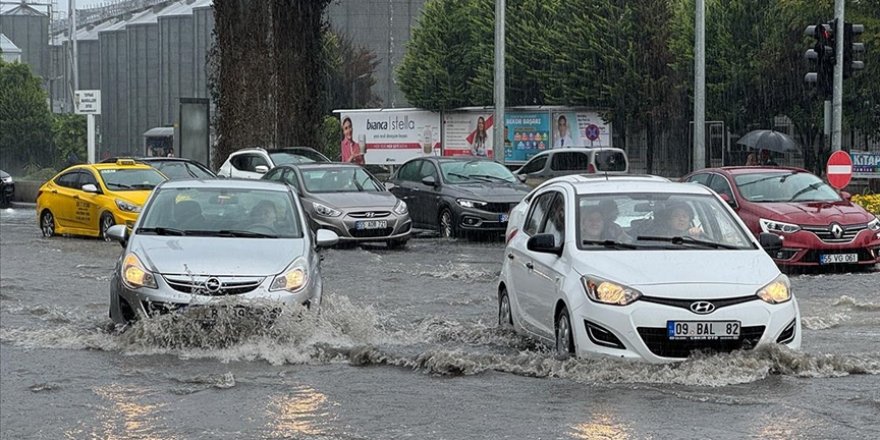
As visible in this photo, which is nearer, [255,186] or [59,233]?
[255,186]

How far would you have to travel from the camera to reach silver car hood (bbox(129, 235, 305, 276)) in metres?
11.0

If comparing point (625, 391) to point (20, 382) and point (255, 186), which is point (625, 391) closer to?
point (20, 382)

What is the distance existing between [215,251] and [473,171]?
15663 mm

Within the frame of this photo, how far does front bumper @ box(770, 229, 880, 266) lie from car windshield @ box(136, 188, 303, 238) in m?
8.21

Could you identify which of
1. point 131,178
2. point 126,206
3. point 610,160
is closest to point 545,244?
point 126,206

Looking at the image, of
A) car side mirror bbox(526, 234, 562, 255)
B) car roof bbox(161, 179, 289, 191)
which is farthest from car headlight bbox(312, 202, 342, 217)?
car side mirror bbox(526, 234, 562, 255)

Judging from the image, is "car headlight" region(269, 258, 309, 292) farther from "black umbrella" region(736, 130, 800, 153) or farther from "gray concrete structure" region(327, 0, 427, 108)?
"gray concrete structure" region(327, 0, 427, 108)

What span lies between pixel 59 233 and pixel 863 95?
2784 cm

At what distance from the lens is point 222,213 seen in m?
12.4

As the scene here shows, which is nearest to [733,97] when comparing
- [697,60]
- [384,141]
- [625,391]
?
[384,141]

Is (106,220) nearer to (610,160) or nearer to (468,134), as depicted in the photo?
(610,160)

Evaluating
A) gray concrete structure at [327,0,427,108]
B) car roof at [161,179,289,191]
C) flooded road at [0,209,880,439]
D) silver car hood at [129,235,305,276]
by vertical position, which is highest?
gray concrete structure at [327,0,427,108]

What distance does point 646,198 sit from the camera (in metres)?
10.7

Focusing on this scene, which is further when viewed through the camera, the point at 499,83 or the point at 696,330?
the point at 499,83
